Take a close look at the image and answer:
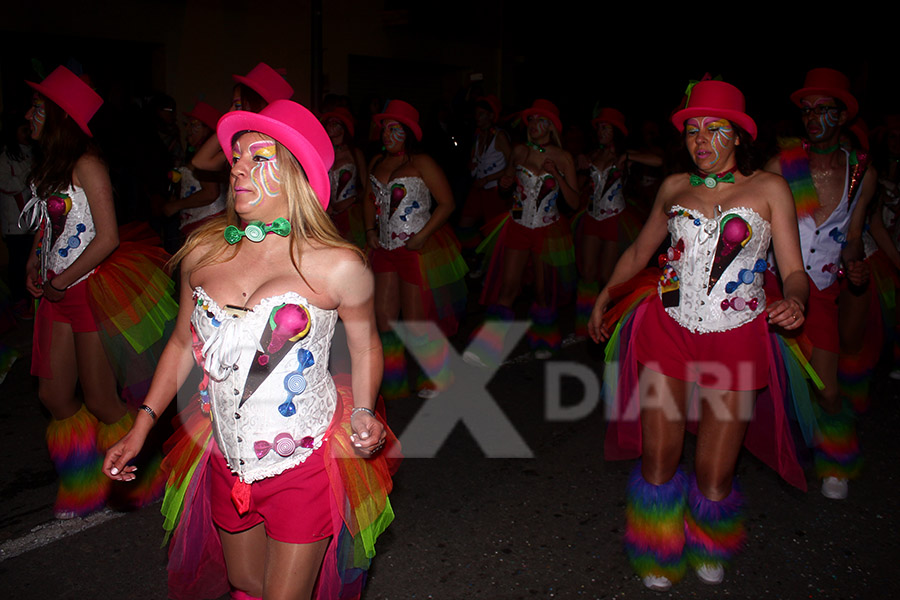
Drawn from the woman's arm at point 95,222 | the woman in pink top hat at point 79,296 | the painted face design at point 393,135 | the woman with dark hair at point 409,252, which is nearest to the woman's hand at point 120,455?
the woman in pink top hat at point 79,296

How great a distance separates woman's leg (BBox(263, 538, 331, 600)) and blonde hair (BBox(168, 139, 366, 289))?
0.91 m

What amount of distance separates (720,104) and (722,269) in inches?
30.6

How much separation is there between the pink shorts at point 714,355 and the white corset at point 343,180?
5.03 m

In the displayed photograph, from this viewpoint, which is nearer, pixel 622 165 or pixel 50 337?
pixel 50 337

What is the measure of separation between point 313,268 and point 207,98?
11.9 meters

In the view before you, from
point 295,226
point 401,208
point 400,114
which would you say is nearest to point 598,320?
point 295,226

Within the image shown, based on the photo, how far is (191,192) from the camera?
691 cm

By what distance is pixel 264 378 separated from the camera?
8.79 ft

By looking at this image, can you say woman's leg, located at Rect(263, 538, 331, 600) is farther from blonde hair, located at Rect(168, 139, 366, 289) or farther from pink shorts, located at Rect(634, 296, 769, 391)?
pink shorts, located at Rect(634, 296, 769, 391)

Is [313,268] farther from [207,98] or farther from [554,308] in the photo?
[207,98]

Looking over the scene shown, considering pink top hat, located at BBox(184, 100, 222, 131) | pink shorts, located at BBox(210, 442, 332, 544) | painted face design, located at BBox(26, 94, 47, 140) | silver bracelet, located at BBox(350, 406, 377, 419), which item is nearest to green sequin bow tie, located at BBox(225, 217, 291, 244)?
silver bracelet, located at BBox(350, 406, 377, 419)

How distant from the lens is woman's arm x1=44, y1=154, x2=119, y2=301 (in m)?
4.17

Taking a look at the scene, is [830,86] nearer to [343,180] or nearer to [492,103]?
[343,180]

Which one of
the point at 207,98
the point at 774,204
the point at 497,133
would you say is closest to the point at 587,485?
the point at 774,204
